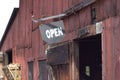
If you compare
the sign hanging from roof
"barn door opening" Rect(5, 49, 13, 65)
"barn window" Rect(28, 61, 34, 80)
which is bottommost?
"barn window" Rect(28, 61, 34, 80)

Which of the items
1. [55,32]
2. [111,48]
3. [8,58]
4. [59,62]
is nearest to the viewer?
[111,48]

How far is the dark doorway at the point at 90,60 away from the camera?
938cm

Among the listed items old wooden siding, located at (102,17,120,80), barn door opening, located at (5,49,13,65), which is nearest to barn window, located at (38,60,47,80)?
old wooden siding, located at (102,17,120,80)

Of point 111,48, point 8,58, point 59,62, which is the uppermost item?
point 8,58

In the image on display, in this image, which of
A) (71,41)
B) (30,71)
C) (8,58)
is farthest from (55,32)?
(8,58)

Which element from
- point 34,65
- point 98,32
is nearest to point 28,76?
point 34,65

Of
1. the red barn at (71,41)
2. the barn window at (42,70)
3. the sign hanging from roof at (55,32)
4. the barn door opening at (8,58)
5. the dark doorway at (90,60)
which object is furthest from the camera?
the barn door opening at (8,58)

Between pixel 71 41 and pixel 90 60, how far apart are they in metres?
0.77

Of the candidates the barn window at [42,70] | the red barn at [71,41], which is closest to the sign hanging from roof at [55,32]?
the red barn at [71,41]

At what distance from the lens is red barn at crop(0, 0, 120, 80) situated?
23.8ft

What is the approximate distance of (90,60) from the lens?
31.7 feet

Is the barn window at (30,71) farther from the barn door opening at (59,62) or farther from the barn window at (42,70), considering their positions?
the barn door opening at (59,62)

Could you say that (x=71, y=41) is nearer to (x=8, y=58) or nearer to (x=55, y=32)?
(x=55, y=32)

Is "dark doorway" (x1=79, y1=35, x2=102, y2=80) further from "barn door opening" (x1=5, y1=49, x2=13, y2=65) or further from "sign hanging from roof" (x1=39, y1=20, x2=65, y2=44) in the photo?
"barn door opening" (x1=5, y1=49, x2=13, y2=65)
